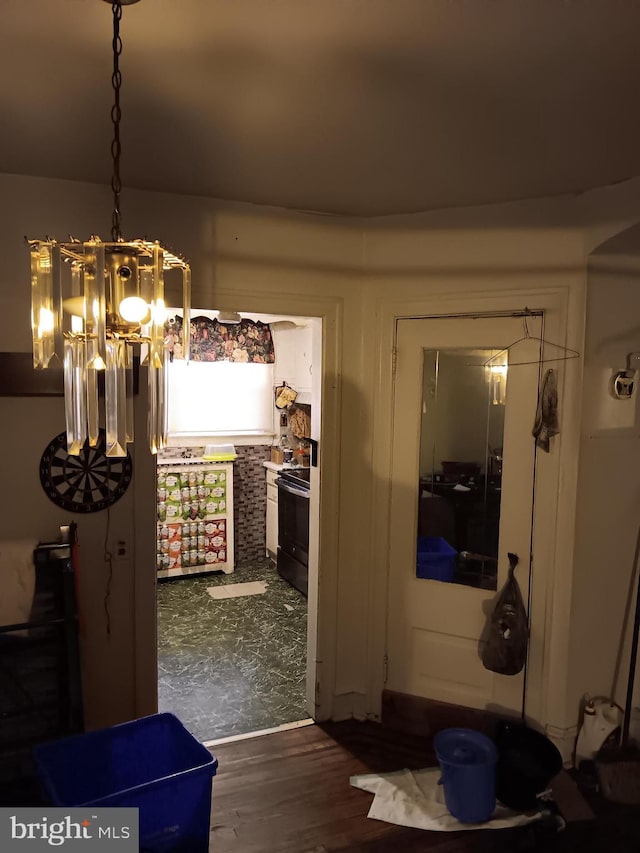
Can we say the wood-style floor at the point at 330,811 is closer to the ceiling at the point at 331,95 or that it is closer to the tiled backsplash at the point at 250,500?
the ceiling at the point at 331,95

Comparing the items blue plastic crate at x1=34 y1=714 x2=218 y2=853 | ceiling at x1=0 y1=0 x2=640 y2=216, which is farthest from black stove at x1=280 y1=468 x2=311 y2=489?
blue plastic crate at x1=34 y1=714 x2=218 y2=853

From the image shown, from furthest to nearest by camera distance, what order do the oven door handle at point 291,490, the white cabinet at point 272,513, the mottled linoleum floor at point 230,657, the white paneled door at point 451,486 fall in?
1. the white cabinet at point 272,513
2. the oven door handle at point 291,490
3. the mottled linoleum floor at point 230,657
4. the white paneled door at point 451,486

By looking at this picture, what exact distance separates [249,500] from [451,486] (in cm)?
342

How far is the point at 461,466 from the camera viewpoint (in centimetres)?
311

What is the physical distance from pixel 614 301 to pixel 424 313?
0.86m

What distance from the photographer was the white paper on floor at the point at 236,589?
17.4ft

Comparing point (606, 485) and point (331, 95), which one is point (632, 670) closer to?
point (606, 485)

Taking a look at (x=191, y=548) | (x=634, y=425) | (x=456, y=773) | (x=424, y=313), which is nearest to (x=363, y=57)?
(x=424, y=313)

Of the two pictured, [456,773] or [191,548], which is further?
[191,548]

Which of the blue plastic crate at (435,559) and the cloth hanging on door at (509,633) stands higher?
the blue plastic crate at (435,559)

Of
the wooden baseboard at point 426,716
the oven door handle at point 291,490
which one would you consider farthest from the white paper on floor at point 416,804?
the oven door handle at point 291,490

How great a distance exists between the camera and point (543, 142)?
86.4 inches

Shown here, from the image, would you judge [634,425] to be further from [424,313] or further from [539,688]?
A: [539,688]

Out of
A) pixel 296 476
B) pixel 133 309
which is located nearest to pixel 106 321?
pixel 133 309
